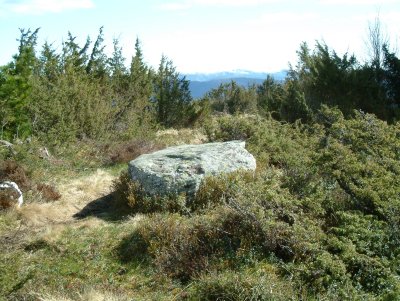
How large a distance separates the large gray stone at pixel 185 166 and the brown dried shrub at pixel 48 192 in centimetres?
170

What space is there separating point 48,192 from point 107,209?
1.30 meters

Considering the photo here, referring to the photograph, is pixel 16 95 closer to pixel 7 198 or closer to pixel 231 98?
pixel 7 198

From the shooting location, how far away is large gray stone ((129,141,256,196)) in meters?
8.74

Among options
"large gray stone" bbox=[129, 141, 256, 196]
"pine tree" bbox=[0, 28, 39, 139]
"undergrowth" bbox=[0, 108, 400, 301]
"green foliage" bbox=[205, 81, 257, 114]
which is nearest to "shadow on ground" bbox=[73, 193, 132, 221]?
"undergrowth" bbox=[0, 108, 400, 301]

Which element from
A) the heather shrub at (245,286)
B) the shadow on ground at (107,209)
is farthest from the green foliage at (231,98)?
the heather shrub at (245,286)

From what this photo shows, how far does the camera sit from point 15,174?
385 inches

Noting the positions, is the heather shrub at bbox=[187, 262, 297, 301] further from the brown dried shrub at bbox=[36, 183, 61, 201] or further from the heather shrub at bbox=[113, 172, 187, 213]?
the brown dried shrub at bbox=[36, 183, 61, 201]

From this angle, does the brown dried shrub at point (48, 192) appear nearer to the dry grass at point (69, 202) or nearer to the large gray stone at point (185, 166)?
the dry grass at point (69, 202)

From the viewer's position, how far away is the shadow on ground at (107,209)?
893 centimetres

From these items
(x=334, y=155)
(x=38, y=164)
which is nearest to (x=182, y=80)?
(x=38, y=164)

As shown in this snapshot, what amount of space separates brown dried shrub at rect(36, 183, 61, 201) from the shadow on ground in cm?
66

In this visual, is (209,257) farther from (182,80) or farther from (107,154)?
(182,80)

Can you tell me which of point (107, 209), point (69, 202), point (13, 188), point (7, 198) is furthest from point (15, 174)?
point (107, 209)

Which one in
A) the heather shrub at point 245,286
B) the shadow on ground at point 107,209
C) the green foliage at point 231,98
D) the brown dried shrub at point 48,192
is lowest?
the shadow on ground at point 107,209
